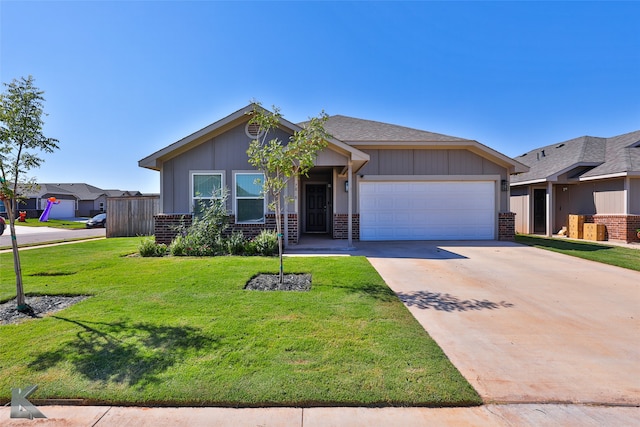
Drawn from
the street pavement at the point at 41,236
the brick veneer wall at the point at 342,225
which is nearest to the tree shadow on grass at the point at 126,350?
the brick veneer wall at the point at 342,225

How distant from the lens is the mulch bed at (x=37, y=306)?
12.9 ft

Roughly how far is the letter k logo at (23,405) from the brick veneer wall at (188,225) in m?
7.33

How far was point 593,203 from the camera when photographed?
13.0 m

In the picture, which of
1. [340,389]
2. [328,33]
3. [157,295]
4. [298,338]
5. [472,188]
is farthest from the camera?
[472,188]

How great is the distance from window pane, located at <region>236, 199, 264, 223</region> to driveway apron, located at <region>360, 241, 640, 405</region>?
14.0 ft

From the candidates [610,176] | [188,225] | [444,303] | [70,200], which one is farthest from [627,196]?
[70,200]

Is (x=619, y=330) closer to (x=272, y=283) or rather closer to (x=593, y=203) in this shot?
(x=272, y=283)

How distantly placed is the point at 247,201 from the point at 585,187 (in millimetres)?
14552

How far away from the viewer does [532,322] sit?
12.6 ft

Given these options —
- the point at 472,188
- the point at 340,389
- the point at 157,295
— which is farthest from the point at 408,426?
the point at 472,188

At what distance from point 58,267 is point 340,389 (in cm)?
748

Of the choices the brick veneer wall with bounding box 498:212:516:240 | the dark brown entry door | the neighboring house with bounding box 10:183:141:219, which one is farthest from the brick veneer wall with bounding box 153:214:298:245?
the neighboring house with bounding box 10:183:141:219

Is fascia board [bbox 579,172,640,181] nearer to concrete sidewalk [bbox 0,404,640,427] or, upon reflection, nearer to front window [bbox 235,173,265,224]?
concrete sidewalk [bbox 0,404,640,427]

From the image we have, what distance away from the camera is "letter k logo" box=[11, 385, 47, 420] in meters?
2.17
